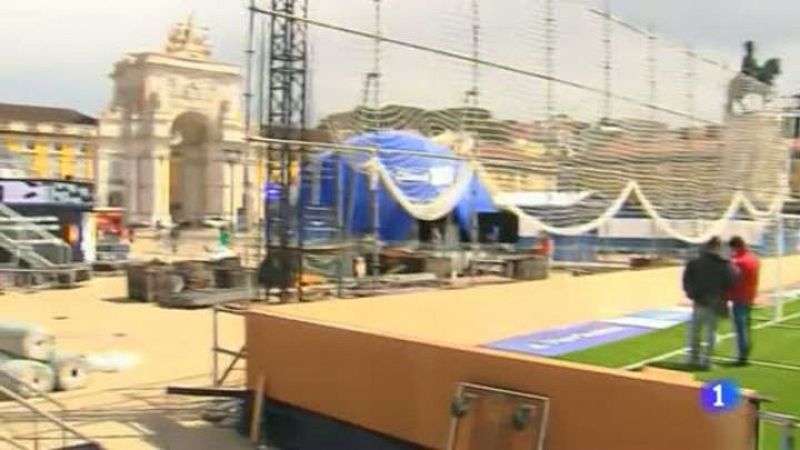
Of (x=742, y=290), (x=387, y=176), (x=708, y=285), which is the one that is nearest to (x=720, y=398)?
(x=708, y=285)

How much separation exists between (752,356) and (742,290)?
170 cm

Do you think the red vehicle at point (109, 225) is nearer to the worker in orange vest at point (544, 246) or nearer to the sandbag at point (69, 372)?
the worker in orange vest at point (544, 246)

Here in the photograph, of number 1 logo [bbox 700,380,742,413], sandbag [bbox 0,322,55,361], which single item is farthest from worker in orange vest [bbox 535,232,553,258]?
number 1 logo [bbox 700,380,742,413]

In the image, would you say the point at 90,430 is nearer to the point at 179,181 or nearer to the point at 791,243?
the point at 791,243

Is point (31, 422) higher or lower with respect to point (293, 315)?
lower

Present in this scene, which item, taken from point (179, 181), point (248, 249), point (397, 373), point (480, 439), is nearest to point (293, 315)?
Answer: point (397, 373)

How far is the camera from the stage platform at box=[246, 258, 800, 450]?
5.18 meters

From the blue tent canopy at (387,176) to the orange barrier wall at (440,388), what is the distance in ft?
14.5

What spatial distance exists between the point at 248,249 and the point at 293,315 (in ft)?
42.2

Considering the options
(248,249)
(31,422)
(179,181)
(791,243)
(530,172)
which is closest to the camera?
(31,422)

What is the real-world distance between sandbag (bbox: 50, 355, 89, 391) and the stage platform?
3.28 metres

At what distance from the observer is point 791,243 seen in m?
26.6

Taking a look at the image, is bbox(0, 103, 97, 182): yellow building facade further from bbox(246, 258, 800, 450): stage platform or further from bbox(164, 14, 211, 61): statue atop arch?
bbox(246, 258, 800, 450): stage platform

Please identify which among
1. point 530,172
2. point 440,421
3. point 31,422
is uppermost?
point 530,172
